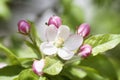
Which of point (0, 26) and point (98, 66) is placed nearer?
point (98, 66)

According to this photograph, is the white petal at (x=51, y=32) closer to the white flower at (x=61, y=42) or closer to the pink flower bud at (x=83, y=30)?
the white flower at (x=61, y=42)

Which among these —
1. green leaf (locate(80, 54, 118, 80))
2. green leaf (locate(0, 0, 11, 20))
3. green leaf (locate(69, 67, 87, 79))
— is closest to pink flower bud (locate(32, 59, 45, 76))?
green leaf (locate(69, 67, 87, 79))

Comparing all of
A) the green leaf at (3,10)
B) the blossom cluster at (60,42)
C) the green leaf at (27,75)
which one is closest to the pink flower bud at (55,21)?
the blossom cluster at (60,42)

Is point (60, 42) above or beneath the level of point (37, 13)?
above

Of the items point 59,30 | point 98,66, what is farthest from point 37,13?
point 59,30

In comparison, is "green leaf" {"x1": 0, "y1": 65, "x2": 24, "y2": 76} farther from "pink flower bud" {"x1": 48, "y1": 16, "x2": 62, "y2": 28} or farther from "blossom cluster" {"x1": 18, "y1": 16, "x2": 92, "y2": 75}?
"pink flower bud" {"x1": 48, "y1": 16, "x2": 62, "y2": 28}

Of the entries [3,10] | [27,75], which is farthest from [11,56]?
[3,10]

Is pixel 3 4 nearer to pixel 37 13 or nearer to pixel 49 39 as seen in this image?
pixel 37 13
